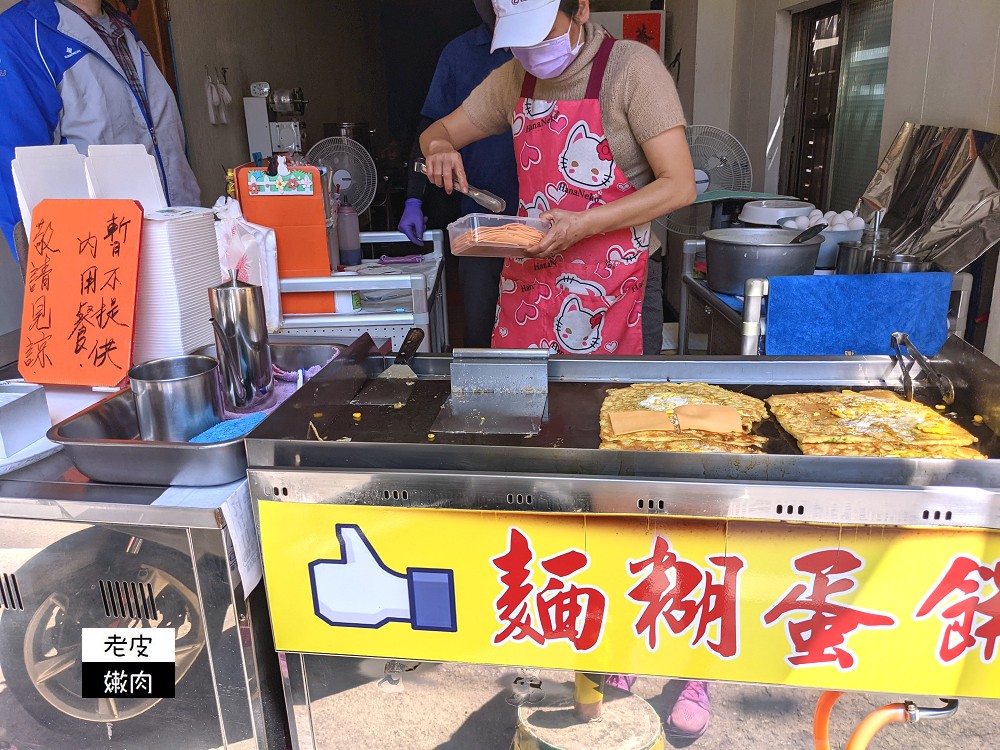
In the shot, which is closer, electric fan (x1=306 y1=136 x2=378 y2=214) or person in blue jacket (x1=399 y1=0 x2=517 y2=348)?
person in blue jacket (x1=399 y1=0 x2=517 y2=348)

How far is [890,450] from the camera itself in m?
1.07

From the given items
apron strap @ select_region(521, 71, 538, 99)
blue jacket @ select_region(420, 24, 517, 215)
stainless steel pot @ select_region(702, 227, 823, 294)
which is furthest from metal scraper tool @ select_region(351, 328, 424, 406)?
blue jacket @ select_region(420, 24, 517, 215)

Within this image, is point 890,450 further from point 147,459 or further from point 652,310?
point 652,310

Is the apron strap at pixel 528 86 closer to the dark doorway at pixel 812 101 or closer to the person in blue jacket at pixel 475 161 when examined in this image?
the person in blue jacket at pixel 475 161

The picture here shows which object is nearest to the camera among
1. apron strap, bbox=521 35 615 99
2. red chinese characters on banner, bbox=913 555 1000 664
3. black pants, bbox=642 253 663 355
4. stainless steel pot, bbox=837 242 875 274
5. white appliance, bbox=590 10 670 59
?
red chinese characters on banner, bbox=913 555 1000 664

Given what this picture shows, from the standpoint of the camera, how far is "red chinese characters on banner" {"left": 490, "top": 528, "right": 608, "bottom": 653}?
1.10 metres

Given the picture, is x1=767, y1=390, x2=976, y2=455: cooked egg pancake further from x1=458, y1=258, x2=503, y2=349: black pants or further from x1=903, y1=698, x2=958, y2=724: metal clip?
x1=458, y1=258, x2=503, y2=349: black pants

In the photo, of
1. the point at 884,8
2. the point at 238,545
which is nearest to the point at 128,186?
the point at 238,545

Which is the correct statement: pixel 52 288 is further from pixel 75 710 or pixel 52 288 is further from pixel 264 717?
pixel 264 717

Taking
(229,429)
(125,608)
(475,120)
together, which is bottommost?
(125,608)

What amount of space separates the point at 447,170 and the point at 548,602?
1.28 meters

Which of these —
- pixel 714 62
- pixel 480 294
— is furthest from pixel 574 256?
pixel 714 62

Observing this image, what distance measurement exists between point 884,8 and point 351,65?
7.13 m

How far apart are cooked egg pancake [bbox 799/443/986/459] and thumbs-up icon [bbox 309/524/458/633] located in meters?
0.56
